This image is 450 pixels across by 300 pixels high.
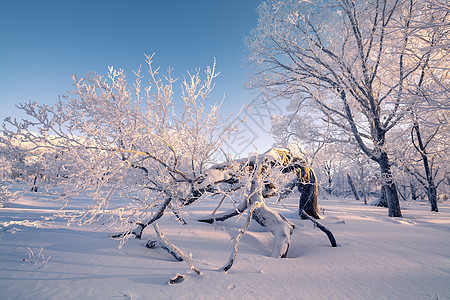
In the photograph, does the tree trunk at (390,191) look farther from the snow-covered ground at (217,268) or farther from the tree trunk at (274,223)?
the tree trunk at (274,223)

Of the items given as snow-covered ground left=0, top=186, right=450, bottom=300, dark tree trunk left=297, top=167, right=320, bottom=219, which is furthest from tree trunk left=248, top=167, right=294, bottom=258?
dark tree trunk left=297, top=167, right=320, bottom=219

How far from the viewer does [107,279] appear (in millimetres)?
2213

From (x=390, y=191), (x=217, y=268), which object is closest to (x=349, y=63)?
(x=390, y=191)

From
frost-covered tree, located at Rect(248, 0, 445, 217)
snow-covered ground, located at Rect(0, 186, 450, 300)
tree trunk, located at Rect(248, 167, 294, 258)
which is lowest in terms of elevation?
snow-covered ground, located at Rect(0, 186, 450, 300)

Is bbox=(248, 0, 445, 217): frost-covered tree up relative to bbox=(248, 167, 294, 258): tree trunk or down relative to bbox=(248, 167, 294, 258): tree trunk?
up

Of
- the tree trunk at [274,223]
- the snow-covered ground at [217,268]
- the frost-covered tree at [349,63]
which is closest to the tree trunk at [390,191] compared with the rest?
the frost-covered tree at [349,63]

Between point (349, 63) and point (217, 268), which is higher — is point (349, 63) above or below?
above

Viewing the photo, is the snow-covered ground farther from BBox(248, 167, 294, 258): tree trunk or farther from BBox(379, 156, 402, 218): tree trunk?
BBox(379, 156, 402, 218): tree trunk

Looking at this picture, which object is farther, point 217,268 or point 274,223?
point 274,223

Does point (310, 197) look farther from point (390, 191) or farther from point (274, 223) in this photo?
point (390, 191)

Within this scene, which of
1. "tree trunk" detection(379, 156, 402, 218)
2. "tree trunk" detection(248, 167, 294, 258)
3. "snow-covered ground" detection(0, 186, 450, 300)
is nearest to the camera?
"snow-covered ground" detection(0, 186, 450, 300)

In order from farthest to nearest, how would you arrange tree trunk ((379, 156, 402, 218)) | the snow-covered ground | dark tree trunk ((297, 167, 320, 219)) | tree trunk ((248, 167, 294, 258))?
tree trunk ((379, 156, 402, 218)), dark tree trunk ((297, 167, 320, 219)), tree trunk ((248, 167, 294, 258)), the snow-covered ground

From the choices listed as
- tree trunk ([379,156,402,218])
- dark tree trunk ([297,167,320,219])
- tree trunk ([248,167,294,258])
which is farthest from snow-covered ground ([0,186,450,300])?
tree trunk ([379,156,402,218])

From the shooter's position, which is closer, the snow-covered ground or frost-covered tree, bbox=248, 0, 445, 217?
the snow-covered ground
